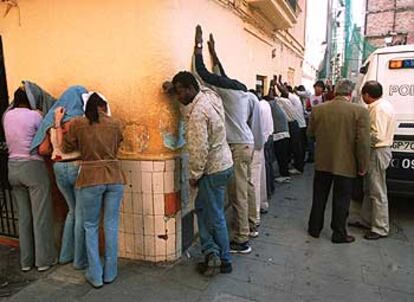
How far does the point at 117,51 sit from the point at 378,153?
124 inches

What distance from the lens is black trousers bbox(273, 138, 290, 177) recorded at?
690 centimetres

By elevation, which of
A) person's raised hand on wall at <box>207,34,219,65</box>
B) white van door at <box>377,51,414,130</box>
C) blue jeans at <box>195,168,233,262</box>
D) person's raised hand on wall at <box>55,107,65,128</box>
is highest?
person's raised hand on wall at <box>207,34,219,65</box>

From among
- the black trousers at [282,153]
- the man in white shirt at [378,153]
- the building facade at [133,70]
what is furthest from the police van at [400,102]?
the building facade at [133,70]

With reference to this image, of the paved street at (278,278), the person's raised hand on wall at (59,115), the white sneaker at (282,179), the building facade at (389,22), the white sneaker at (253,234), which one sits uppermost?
the building facade at (389,22)

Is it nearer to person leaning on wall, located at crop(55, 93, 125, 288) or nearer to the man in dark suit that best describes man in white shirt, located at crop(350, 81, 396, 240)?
the man in dark suit

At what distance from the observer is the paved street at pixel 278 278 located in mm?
3086

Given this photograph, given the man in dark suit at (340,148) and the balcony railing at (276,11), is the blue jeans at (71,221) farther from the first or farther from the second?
the balcony railing at (276,11)

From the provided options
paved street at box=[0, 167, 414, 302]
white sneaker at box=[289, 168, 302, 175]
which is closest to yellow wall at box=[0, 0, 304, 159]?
paved street at box=[0, 167, 414, 302]

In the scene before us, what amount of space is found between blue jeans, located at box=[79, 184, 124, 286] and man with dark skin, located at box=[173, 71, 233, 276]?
737mm

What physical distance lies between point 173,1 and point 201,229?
218 cm

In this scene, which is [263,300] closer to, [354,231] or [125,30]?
[354,231]

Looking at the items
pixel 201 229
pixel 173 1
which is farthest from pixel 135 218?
pixel 173 1

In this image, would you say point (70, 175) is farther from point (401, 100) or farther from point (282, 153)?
point (282, 153)

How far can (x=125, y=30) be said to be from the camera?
3354 mm
